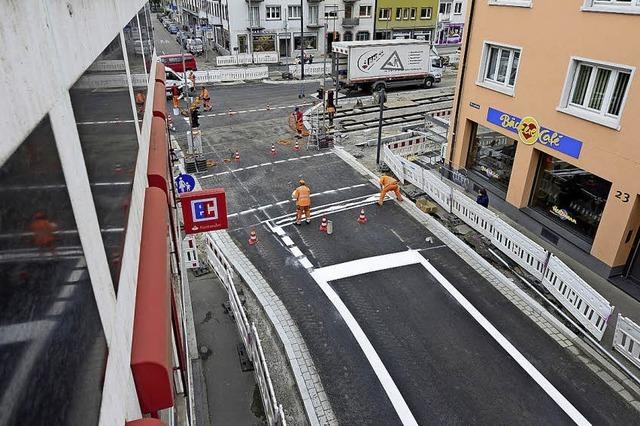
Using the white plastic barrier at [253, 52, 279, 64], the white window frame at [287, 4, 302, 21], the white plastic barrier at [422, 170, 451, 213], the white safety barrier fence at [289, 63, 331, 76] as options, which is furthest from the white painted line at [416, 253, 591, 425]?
the white window frame at [287, 4, 302, 21]

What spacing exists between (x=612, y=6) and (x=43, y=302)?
13.4 metres

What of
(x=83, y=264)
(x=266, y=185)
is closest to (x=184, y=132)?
(x=266, y=185)

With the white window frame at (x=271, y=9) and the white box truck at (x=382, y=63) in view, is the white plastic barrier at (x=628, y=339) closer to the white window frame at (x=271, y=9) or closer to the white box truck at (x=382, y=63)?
the white box truck at (x=382, y=63)

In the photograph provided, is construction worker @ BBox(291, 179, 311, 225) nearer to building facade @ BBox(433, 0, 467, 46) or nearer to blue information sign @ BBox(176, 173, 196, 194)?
blue information sign @ BBox(176, 173, 196, 194)

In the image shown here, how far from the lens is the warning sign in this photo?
2981 centimetres

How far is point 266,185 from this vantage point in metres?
16.9

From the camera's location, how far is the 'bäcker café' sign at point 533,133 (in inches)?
500

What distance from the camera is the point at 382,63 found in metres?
29.6

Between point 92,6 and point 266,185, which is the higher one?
point 92,6

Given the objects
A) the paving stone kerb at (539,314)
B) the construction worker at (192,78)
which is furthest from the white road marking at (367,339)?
the construction worker at (192,78)

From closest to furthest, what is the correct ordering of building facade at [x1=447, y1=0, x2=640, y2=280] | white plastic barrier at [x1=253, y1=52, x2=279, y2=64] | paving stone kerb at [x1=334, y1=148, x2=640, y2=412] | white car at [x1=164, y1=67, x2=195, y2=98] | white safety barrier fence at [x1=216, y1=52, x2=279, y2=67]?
1. paving stone kerb at [x1=334, y1=148, x2=640, y2=412]
2. building facade at [x1=447, y1=0, x2=640, y2=280]
3. white car at [x1=164, y1=67, x2=195, y2=98]
4. white safety barrier fence at [x1=216, y1=52, x2=279, y2=67]
5. white plastic barrier at [x1=253, y1=52, x2=279, y2=64]

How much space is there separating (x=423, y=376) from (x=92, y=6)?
7848 mm

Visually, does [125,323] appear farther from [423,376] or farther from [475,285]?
[475,285]

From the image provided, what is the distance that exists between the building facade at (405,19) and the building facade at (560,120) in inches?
1383
